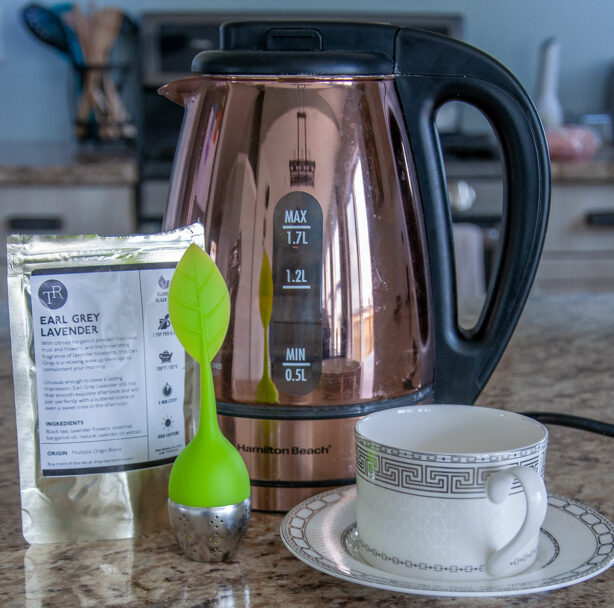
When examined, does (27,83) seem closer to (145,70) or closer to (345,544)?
(145,70)

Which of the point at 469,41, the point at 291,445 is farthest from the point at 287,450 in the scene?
the point at 469,41

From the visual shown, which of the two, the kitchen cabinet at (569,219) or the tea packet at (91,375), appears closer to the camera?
the tea packet at (91,375)

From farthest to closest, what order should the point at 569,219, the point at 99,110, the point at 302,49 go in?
the point at 99,110
the point at 569,219
the point at 302,49

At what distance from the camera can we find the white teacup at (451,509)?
1.21 ft

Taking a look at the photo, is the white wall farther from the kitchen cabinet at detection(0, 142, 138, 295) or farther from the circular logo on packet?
the circular logo on packet

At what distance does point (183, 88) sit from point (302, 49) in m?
0.08

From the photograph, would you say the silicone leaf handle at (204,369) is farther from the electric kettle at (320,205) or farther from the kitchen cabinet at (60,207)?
the kitchen cabinet at (60,207)

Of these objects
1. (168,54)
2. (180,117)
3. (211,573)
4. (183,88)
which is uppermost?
(168,54)

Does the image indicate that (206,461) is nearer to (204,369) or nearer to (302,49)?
(204,369)

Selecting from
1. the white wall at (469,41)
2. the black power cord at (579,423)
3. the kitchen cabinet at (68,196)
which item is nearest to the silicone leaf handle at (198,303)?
the black power cord at (579,423)

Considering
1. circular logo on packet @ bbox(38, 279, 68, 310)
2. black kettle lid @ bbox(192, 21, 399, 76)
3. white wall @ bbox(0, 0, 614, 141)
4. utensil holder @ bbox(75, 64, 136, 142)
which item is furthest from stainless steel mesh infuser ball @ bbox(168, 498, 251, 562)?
white wall @ bbox(0, 0, 614, 141)

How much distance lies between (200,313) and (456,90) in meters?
0.21

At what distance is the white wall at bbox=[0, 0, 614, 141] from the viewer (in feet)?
8.10

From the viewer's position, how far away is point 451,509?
1.22ft
